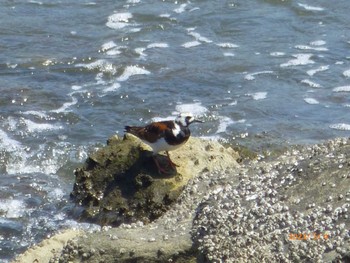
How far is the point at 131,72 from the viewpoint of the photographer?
10828 mm

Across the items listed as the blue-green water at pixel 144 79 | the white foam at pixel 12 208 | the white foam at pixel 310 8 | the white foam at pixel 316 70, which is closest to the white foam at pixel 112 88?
the blue-green water at pixel 144 79

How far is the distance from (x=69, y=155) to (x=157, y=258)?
13.8 feet

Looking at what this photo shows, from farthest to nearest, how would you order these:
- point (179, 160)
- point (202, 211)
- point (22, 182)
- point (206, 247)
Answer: point (22, 182)
point (179, 160)
point (202, 211)
point (206, 247)

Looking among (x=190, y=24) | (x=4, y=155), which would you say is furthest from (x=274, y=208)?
(x=190, y=24)

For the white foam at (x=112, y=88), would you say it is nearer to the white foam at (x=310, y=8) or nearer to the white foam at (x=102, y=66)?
the white foam at (x=102, y=66)

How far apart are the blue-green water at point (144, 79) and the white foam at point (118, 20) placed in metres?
0.02

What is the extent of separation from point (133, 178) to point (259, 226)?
262 cm

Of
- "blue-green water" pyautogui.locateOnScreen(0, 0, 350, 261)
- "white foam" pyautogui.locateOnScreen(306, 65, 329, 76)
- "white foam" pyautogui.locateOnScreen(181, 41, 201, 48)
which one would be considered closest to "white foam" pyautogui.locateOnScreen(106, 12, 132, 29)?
"blue-green water" pyautogui.locateOnScreen(0, 0, 350, 261)

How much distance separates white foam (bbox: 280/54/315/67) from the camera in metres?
11.2

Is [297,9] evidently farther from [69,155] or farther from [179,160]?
[179,160]

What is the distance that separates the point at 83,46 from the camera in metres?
11.8

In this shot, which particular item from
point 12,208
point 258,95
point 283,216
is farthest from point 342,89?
point 283,216

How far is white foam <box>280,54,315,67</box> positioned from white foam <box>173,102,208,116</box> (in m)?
1.89

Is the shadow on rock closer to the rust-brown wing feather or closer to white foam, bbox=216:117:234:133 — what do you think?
the rust-brown wing feather
